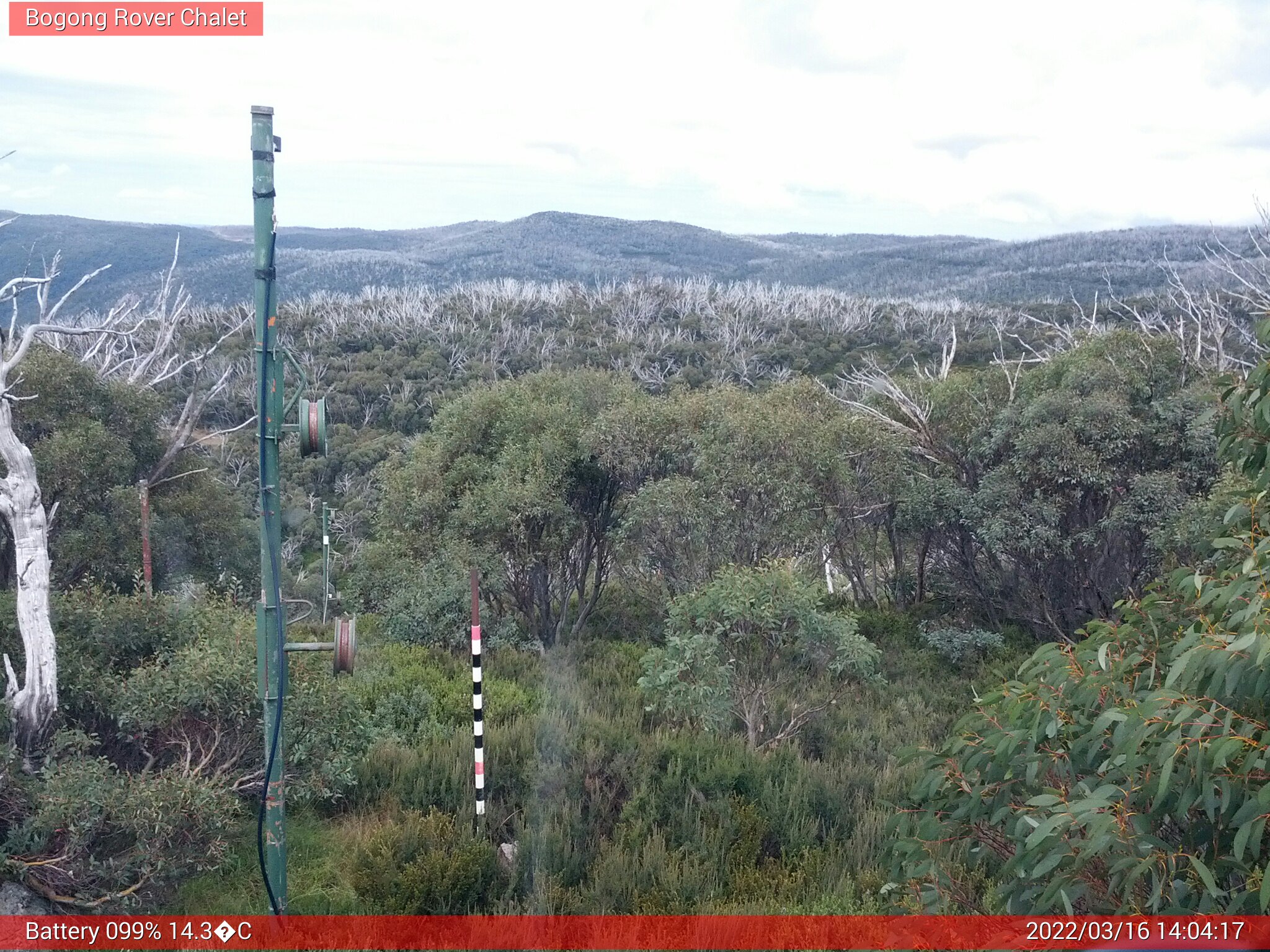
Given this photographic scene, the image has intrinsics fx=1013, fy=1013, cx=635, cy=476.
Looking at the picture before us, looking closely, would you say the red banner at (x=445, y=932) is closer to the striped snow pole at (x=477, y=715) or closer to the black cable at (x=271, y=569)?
the black cable at (x=271, y=569)

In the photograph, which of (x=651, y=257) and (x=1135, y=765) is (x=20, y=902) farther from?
(x=651, y=257)

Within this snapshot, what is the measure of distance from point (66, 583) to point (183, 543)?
1.85 metres

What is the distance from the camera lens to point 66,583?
36.9ft

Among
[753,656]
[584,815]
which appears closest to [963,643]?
[753,656]

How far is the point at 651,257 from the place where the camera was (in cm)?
9019

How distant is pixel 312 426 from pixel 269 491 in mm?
454

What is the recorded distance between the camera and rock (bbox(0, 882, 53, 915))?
5.35 m

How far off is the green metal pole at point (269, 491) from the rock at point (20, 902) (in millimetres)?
1377

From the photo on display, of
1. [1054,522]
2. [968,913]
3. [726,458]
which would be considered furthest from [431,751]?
[1054,522]

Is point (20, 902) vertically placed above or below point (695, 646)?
below

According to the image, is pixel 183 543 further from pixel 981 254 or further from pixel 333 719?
pixel 981 254

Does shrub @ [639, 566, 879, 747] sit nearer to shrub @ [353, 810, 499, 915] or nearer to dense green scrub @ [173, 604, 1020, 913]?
dense green scrub @ [173, 604, 1020, 913]

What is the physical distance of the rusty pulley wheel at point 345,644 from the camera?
4.95 m

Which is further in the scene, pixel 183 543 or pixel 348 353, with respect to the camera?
pixel 348 353
